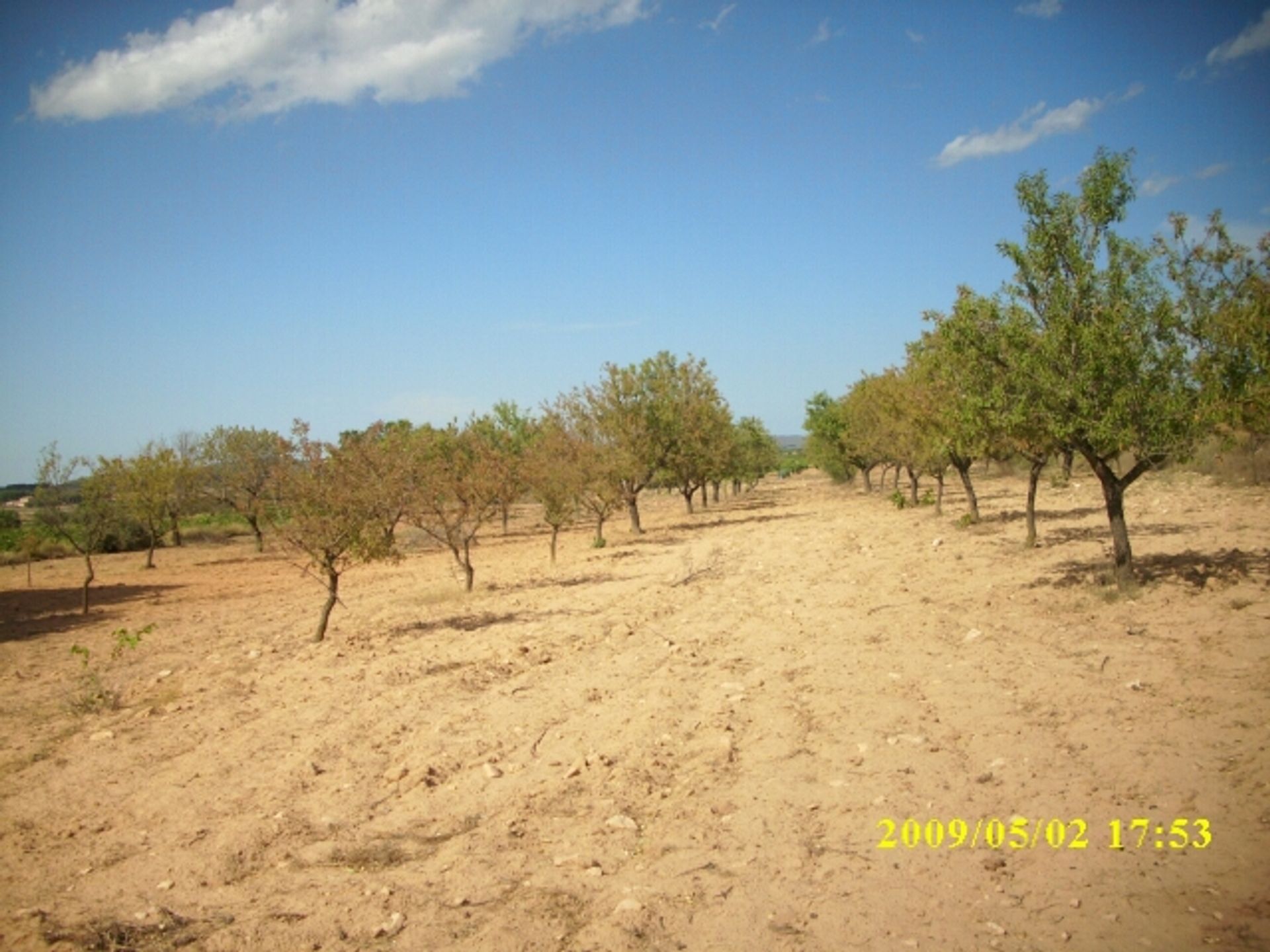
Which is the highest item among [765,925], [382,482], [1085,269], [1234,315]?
[1085,269]

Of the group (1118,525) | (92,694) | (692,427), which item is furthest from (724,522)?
(92,694)

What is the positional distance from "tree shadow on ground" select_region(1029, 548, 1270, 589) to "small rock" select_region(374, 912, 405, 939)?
11.4 meters

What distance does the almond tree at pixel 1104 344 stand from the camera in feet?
35.8

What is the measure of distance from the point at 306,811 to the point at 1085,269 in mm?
12165

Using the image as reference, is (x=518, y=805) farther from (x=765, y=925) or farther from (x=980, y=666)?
(x=980, y=666)

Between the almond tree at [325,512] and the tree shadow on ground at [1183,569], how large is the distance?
1162 centimetres

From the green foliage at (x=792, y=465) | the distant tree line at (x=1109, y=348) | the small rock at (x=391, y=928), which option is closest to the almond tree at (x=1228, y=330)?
the distant tree line at (x=1109, y=348)

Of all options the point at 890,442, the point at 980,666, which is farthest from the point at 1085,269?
the point at 890,442

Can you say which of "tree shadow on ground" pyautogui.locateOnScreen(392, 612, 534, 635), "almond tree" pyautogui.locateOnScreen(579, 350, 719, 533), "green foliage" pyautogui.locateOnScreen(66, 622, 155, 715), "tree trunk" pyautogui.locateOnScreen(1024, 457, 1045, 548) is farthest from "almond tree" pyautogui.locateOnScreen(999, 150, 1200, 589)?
"almond tree" pyautogui.locateOnScreen(579, 350, 719, 533)

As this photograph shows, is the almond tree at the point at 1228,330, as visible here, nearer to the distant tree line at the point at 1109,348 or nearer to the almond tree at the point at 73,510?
the distant tree line at the point at 1109,348

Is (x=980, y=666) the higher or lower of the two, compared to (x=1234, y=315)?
lower

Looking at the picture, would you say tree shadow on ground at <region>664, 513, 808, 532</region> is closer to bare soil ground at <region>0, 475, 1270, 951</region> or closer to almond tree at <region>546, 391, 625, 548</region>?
almond tree at <region>546, 391, 625, 548</region>

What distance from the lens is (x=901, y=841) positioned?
5.79 meters

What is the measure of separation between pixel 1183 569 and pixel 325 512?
14.4m
